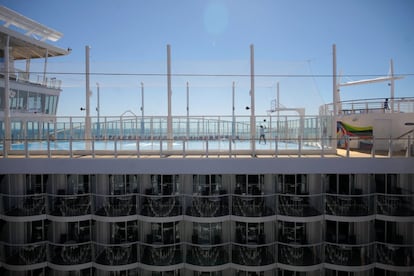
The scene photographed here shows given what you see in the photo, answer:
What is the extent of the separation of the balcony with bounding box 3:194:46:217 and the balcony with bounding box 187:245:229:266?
16.7ft

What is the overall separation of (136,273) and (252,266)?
4094mm

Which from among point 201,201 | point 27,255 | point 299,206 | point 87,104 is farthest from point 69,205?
point 299,206

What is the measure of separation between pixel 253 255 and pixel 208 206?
2.12 m

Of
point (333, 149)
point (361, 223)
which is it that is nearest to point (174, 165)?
point (333, 149)

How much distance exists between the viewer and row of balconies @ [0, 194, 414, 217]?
794 centimetres

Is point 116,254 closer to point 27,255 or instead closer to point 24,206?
point 27,255

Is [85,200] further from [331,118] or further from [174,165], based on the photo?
[331,118]

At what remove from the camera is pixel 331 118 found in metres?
9.34

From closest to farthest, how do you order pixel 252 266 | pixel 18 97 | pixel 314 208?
1. pixel 252 266
2. pixel 314 208
3. pixel 18 97

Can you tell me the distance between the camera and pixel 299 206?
825 centimetres

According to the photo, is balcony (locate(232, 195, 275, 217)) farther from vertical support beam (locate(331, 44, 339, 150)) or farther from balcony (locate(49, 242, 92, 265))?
balcony (locate(49, 242, 92, 265))

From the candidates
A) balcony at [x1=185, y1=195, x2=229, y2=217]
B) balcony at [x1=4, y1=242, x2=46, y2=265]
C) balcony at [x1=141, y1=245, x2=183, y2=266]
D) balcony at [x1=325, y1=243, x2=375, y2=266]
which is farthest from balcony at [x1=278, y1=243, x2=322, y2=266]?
balcony at [x1=4, y1=242, x2=46, y2=265]

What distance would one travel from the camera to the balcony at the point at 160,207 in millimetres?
8041

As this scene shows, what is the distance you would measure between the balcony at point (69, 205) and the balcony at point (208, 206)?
3.41m
